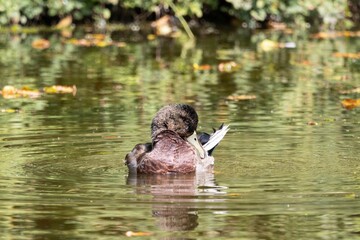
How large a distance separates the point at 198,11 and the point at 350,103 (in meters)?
10.5

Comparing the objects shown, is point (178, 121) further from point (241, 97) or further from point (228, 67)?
point (228, 67)

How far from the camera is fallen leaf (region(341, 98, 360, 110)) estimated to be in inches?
563

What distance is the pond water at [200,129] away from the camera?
8070mm

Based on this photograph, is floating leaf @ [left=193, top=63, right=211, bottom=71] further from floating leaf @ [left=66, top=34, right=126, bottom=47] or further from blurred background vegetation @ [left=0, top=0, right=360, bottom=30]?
blurred background vegetation @ [left=0, top=0, right=360, bottom=30]

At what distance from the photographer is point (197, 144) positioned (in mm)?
10367

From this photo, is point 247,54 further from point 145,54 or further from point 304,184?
point 304,184

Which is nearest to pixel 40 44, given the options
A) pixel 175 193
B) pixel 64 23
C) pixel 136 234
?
pixel 64 23

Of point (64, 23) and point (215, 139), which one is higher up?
point (64, 23)

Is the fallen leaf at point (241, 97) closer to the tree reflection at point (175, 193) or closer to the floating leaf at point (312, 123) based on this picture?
the floating leaf at point (312, 123)

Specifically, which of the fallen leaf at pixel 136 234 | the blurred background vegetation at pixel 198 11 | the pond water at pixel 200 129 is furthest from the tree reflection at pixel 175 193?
the blurred background vegetation at pixel 198 11

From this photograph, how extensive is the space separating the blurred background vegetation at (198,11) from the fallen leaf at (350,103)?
922 cm

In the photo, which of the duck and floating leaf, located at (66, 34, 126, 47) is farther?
floating leaf, located at (66, 34, 126, 47)

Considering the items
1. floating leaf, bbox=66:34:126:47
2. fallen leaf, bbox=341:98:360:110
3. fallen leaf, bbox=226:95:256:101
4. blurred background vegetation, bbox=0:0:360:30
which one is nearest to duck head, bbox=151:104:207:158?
fallen leaf, bbox=341:98:360:110

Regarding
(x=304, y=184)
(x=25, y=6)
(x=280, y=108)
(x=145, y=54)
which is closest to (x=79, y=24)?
(x=25, y=6)
